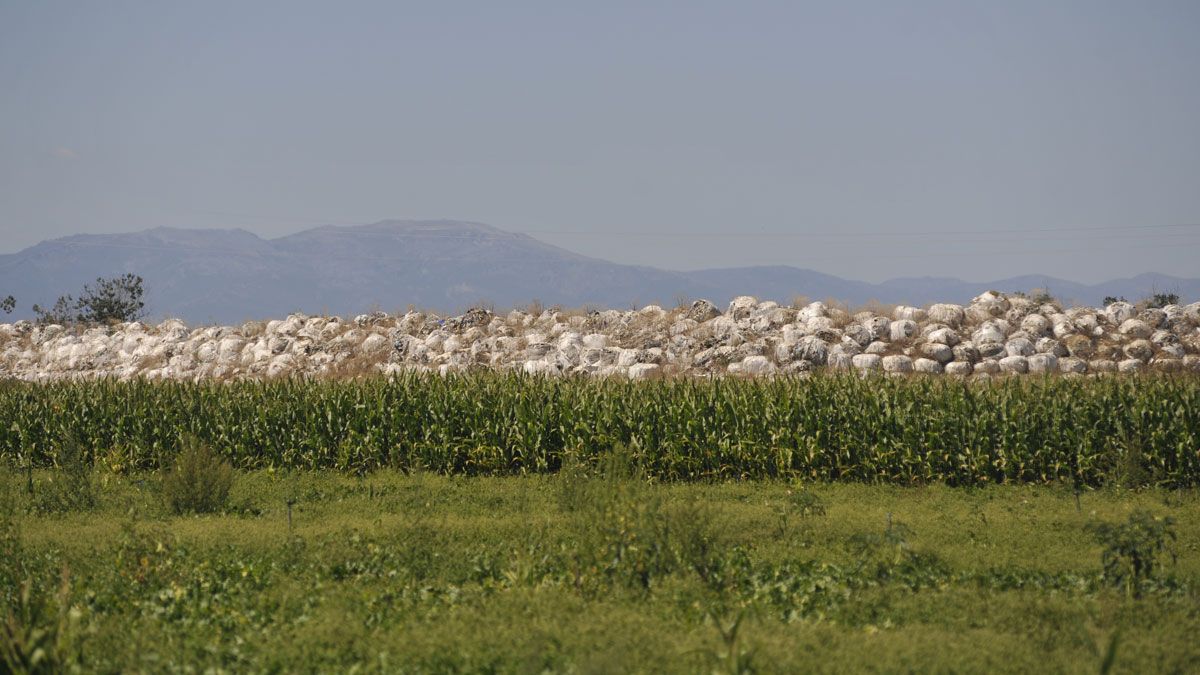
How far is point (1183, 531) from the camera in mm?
14555

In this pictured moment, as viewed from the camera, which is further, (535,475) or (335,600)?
(535,475)

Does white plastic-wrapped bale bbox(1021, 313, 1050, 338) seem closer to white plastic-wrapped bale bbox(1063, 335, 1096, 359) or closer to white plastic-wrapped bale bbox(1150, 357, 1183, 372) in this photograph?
white plastic-wrapped bale bbox(1063, 335, 1096, 359)

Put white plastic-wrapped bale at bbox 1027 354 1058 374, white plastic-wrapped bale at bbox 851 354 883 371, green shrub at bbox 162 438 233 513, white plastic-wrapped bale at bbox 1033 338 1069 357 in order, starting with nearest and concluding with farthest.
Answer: green shrub at bbox 162 438 233 513
white plastic-wrapped bale at bbox 1027 354 1058 374
white plastic-wrapped bale at bbox 851 354 883 371
white plastic-wrapped bale at bbox 1033 338 1069 357

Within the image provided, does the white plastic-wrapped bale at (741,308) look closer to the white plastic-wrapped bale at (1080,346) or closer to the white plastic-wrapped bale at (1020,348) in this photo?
the white plastic-wrapped bale at (1020,348)

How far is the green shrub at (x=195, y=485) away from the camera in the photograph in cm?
1673

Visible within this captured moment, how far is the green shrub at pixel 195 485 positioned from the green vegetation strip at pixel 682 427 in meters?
3.81

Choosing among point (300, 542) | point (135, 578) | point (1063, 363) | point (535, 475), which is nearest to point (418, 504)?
point (535, 475)

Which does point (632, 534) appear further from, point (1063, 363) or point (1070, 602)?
point (1063, 363)

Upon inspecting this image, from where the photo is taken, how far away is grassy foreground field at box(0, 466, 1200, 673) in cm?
866

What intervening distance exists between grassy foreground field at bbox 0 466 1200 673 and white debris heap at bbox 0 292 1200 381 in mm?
11044

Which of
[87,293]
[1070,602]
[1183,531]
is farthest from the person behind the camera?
[87,293]

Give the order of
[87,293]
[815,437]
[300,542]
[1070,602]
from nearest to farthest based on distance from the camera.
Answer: [1070,602] → [300,542] → [815,437] → [87,293]

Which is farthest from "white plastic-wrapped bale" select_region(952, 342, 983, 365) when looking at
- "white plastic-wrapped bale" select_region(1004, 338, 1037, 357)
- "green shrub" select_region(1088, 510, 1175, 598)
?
"green shrub" select_region(1088, 510, 1175, 598)

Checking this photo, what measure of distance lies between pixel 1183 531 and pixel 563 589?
29.6 feet
